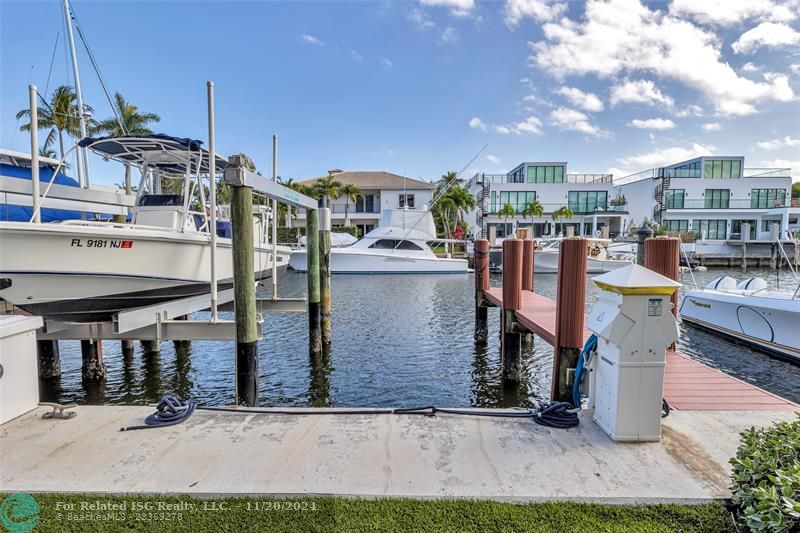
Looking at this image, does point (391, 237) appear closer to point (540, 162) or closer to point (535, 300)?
point (535, 300)

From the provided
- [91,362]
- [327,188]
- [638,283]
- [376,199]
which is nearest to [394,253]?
[327,188]

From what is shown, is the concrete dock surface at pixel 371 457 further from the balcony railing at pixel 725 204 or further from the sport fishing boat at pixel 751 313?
the balcony railing at pixel 725 204

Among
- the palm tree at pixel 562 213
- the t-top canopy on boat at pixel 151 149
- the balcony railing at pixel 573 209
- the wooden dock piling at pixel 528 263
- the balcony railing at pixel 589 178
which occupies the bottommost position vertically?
the wooden dock piling at pixel 528 263

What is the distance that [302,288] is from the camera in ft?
72.6

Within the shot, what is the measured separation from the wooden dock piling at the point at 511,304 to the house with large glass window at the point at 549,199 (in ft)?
114

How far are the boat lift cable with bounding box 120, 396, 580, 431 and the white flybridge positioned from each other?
23600mm

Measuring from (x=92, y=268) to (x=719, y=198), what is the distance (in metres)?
48.2

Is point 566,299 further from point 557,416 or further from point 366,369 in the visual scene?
point 366,369

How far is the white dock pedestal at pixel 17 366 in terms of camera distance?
3.49 metres

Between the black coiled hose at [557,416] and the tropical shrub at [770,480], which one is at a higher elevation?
the tropical shrub at [770,480]

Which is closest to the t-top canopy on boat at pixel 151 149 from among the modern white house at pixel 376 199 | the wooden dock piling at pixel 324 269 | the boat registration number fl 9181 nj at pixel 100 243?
the boat registration number fl 9181 nj at pixel 100 243

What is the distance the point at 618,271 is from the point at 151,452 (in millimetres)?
3957

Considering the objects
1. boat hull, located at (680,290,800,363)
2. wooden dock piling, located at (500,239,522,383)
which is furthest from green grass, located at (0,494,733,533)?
boat hull, located at (680,290,800,363)

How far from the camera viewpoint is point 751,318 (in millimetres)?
10422
